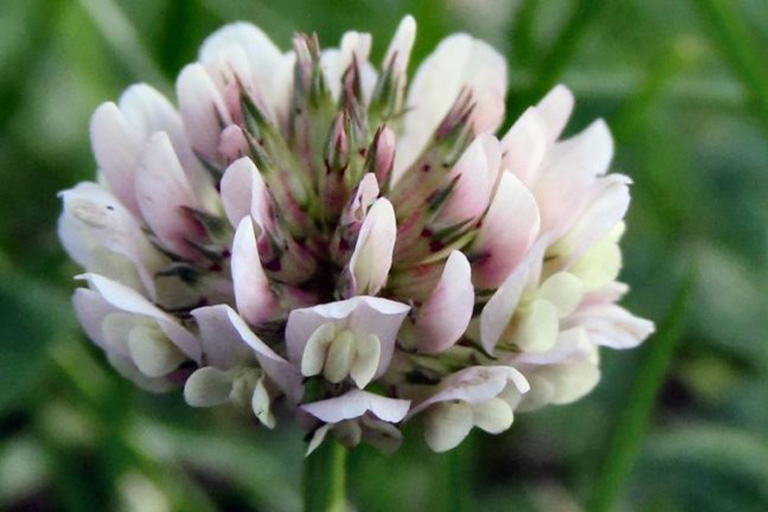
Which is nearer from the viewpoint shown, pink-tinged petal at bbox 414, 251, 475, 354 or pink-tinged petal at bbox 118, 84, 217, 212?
pink-tinged petal at bbox 414, 251, 475, 354

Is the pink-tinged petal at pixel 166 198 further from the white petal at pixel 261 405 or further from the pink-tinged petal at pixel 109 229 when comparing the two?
the white petal at pixel 261 405

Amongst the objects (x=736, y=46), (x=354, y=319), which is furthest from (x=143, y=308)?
(x=736, y=46)

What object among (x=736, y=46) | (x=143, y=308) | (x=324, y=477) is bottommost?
(x=324, y=477)

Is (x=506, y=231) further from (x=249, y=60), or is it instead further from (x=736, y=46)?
(x=736, y=46)

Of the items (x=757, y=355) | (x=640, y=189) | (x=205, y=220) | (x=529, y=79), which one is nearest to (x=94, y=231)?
(x=205, y=220)

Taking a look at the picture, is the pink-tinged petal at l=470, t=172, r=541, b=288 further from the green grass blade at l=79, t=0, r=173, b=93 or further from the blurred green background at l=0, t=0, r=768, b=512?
the green grass blade at l=79, t=0, r=173, b=93

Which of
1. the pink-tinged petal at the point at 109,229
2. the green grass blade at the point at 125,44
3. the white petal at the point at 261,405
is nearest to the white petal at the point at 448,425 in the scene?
the white petal at the point at 261,405

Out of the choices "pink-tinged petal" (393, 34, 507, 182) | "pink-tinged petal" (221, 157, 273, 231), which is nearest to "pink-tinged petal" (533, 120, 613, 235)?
"pink-tinged petal" (393, 34, 507, 182)
